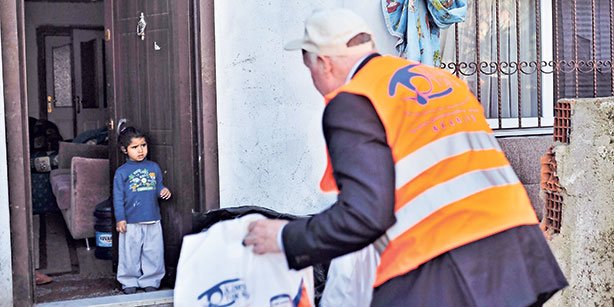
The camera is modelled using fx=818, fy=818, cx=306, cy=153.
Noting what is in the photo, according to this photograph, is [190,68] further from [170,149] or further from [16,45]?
[16,45]

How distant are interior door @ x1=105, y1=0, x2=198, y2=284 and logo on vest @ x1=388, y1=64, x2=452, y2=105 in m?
3.38

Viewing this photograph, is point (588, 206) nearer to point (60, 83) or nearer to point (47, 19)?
point (60, 83)

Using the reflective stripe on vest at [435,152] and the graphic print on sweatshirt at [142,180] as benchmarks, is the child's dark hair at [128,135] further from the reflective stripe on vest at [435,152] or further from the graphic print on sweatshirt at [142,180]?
the reflective stripe on vest at [435,152]

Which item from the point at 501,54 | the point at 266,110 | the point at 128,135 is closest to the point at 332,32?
the point at 266,110

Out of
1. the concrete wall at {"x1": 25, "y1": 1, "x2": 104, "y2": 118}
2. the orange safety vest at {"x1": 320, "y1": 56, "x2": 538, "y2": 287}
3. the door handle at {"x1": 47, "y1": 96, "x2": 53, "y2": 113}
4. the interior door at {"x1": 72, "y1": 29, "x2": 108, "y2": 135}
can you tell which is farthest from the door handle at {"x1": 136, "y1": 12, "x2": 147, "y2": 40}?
the door handle at {"x1": 47, "y1": 96, "x2": 53, "y2": 113}

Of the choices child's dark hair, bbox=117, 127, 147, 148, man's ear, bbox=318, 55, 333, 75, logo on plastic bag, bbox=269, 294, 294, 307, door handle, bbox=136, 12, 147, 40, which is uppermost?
door handle, bbox=136, 12, 147, 40

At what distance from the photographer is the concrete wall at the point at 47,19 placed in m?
12.5

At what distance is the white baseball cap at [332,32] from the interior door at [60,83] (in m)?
11.1

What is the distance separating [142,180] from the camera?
5375 mm

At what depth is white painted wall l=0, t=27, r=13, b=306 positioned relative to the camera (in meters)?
4.80

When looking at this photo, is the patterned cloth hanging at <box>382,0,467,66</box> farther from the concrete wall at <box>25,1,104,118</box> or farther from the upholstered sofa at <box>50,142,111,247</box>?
the concrete wall at <box>25,1,104,118</box>

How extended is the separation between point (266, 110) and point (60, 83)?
26.6 feet

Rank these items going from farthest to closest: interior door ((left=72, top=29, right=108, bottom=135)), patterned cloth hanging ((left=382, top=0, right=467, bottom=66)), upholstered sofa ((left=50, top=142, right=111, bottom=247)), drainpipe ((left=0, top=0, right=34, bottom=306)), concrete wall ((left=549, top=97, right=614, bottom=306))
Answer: interior door ((left=72, top=29, right=108, bottom=135))
upholstered sofa ((left=50, top=142, right=111, bottom=247))
patterned cloth hanging ((left=382, top=0, right=467, bottom=66))
drainpipe ((left=0, top=0, right=34, bottom=306))
concrete wall ((left=549, top=97, right=614, bottom=306))

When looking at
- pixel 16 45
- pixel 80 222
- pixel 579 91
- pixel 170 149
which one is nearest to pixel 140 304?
pixel 170 149
